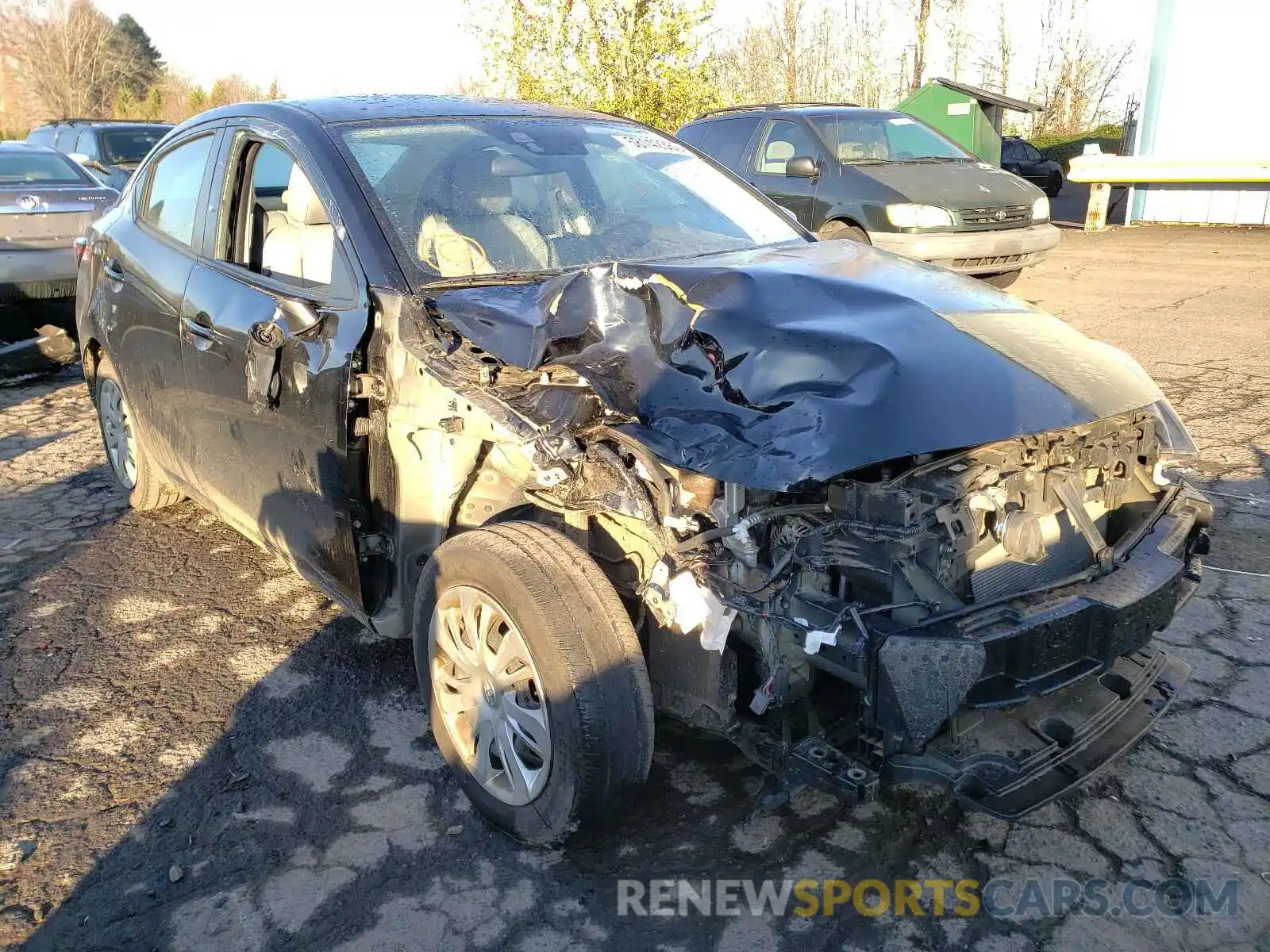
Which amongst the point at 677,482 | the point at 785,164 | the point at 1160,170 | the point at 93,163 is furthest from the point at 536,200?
the point at 1160,170

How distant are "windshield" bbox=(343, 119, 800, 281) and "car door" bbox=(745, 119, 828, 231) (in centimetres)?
585

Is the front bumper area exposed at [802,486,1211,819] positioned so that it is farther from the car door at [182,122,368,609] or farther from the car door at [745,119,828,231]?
the car door at [745,119,828,231]

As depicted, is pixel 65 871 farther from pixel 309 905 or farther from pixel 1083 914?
pixel 1083 914

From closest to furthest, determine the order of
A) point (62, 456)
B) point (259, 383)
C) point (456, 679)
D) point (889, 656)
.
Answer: point (889, 656) → point (456, 679) → point (259, 383) → point (62, 456)

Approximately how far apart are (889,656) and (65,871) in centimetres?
217

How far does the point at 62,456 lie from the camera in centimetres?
603

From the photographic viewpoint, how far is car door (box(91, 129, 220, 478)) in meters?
3.86

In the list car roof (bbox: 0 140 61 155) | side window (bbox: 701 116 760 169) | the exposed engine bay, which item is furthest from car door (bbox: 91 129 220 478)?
side window (bbox: 701 116 760 169)

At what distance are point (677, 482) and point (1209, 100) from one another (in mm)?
15311

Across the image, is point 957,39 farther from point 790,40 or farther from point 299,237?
point 299,237

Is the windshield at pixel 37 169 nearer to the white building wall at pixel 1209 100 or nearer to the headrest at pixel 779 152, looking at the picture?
the headrest at pixel 779 152

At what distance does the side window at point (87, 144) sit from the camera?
1318cm

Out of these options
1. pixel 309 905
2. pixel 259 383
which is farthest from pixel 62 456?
pixel 309 905

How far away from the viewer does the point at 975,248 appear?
8.90 m
